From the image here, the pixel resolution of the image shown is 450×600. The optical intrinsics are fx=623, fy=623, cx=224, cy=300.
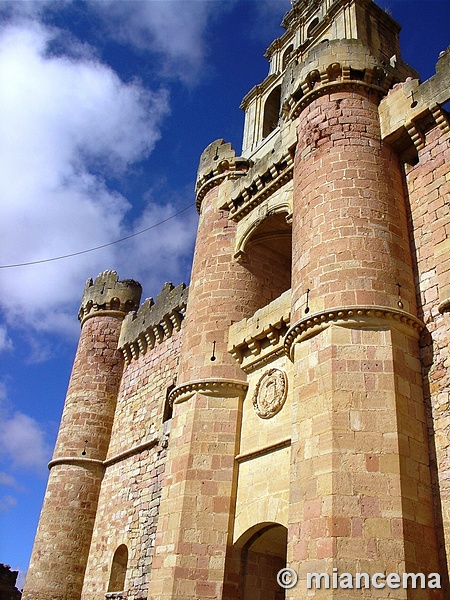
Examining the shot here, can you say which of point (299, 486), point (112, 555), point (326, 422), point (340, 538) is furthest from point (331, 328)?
point (112, 555)

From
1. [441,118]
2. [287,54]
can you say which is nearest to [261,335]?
[441,118]

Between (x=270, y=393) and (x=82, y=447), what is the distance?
7361 mm

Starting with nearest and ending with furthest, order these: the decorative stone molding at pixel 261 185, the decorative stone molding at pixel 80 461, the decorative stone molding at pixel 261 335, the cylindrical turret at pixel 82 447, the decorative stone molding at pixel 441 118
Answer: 1. the decorative stone molding at pixel 441 118
2. the decorative stone molding at pixel 261 335
3. the decorative stone molding at pixel 261 185
4. the cylindrical turret at pixel 82 447
5. the decorative stone molding at pixel 80 461

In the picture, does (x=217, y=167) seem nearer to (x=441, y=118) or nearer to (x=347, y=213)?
(x=347, y=213)

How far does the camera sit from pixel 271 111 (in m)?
16.2

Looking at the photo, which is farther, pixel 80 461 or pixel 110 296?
pixel 110 296

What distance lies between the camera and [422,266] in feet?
27.1

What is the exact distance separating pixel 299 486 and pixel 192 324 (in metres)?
4.83

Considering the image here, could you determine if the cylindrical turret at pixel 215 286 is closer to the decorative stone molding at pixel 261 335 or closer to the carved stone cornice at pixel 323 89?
the decorative stone molding at pixel 261 335

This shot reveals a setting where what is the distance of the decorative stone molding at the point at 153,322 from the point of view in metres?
14.9

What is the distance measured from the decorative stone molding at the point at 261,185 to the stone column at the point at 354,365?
62.4 inches

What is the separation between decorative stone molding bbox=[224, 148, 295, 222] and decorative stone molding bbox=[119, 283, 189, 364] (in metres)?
2.97

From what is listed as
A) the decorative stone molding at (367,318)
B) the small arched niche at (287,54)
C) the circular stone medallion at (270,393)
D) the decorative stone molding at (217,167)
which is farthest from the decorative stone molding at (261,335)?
the small arched niche at (287,54)

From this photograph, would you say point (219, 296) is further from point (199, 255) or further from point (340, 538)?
point (340, 538)
